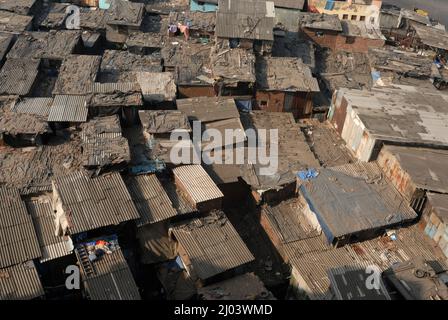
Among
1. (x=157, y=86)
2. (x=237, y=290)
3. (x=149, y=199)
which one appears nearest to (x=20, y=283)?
(x=149, y=199)

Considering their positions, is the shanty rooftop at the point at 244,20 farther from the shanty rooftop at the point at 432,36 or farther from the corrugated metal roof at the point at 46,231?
the corrugated metal roof at the point at 46,231

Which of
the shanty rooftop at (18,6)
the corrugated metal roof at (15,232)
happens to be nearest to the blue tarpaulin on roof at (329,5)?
the shanty rooftop at (18,6)

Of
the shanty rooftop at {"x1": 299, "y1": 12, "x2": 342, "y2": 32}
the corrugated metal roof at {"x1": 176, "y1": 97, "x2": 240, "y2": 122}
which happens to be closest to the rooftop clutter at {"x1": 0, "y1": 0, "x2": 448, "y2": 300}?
the corrugated metal roof at {"x1": 176, "y1": 97, "x2": 240, "y2": 122}

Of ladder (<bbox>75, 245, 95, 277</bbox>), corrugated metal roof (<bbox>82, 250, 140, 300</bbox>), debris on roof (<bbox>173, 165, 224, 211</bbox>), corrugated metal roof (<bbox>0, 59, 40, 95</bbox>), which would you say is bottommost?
corrugated metal roof (<bbox>82, 250, 140, 300</bbox>)

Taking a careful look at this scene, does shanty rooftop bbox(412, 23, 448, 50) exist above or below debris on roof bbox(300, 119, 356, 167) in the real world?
above

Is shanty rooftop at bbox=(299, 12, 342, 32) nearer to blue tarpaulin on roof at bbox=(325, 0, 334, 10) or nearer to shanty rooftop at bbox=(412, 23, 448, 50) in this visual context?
blue tarpaulin on roof at bbox=(325, 0, 334, 10)

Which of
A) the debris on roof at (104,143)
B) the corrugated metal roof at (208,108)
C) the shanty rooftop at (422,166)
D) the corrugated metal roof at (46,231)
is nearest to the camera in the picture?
the corrugated metal roof at (46,231)
